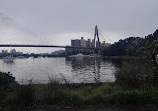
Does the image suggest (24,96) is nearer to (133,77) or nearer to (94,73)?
(133,77)

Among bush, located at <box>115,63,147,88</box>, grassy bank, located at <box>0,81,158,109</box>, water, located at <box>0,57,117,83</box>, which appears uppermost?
bush, located at <box>115,63,147,88</box>

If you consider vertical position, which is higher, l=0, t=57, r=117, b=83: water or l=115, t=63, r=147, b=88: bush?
l=115, t=63, r=147, b=88: bush

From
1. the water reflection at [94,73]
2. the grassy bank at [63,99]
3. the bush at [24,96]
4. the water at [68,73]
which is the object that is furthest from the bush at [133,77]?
the water reflection at [94,73]

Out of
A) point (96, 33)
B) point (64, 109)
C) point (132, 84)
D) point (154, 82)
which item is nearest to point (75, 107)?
point (64, 109)

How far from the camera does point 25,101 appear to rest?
22.3 ft

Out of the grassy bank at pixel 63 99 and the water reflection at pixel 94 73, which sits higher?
the grassy bank at pixel 63 99

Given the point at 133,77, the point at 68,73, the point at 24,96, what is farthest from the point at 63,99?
the point at 68,73

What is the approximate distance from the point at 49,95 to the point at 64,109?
1.06 meters

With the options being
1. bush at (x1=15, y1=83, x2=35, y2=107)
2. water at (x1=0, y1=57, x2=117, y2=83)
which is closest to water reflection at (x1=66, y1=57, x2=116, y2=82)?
water at (x1=0, y1=57, x2=117, y2=83)

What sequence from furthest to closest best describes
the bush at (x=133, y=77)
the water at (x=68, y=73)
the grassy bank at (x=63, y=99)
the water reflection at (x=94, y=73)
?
1. the water reflection at (x=94, y=73)
2. the water at (x=68, y=73)
3. the bush at (x=133, y=77)
4. the grassy bank at (x=63, y=99)

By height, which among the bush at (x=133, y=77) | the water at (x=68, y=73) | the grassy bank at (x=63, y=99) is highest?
the bush at (x=133, y=77)

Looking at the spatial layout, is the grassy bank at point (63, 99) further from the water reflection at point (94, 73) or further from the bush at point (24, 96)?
the water reflection at point (94, 73)

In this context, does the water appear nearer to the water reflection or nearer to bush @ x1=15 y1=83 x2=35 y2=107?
the water reflection

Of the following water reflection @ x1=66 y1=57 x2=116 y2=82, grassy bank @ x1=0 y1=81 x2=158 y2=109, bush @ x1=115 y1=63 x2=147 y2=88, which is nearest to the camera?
grassy bank @ x1=0 y1=81 x2=158 y2=109
